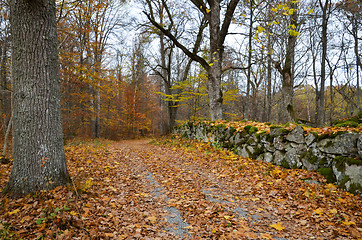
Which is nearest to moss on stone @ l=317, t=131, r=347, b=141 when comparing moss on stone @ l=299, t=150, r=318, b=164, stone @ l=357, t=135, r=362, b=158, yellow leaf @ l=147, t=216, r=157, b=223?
stone @ l=357, t=135, r=362, b=158

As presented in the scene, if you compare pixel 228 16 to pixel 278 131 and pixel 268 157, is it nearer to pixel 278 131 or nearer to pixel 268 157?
pixel 278 131

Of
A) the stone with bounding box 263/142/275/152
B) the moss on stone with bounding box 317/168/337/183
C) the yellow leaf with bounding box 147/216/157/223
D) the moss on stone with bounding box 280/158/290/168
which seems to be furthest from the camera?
the stone with bounding box 263/142/275/152

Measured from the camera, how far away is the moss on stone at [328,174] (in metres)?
4.10

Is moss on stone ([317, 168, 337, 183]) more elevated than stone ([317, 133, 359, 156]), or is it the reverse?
stone ([317, 133, 359, 156])

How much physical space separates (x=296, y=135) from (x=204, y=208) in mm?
3367

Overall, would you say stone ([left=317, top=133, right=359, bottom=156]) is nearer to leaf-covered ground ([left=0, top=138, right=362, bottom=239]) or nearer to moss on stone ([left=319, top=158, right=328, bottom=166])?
moss on stone ([left=319, top=158, right=328, bottom=166])

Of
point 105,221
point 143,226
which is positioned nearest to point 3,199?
point 105,221

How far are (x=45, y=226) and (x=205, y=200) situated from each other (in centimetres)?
264

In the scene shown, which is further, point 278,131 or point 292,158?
point 278,131

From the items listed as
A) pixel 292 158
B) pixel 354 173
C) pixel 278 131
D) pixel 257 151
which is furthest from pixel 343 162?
pixel 257 151

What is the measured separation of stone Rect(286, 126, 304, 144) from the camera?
4964 mm

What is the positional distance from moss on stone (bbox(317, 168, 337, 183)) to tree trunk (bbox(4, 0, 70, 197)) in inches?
223

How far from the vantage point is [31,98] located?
3.36m

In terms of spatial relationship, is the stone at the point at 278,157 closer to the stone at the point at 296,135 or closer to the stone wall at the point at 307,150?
the stone wall at the point at 307,150
